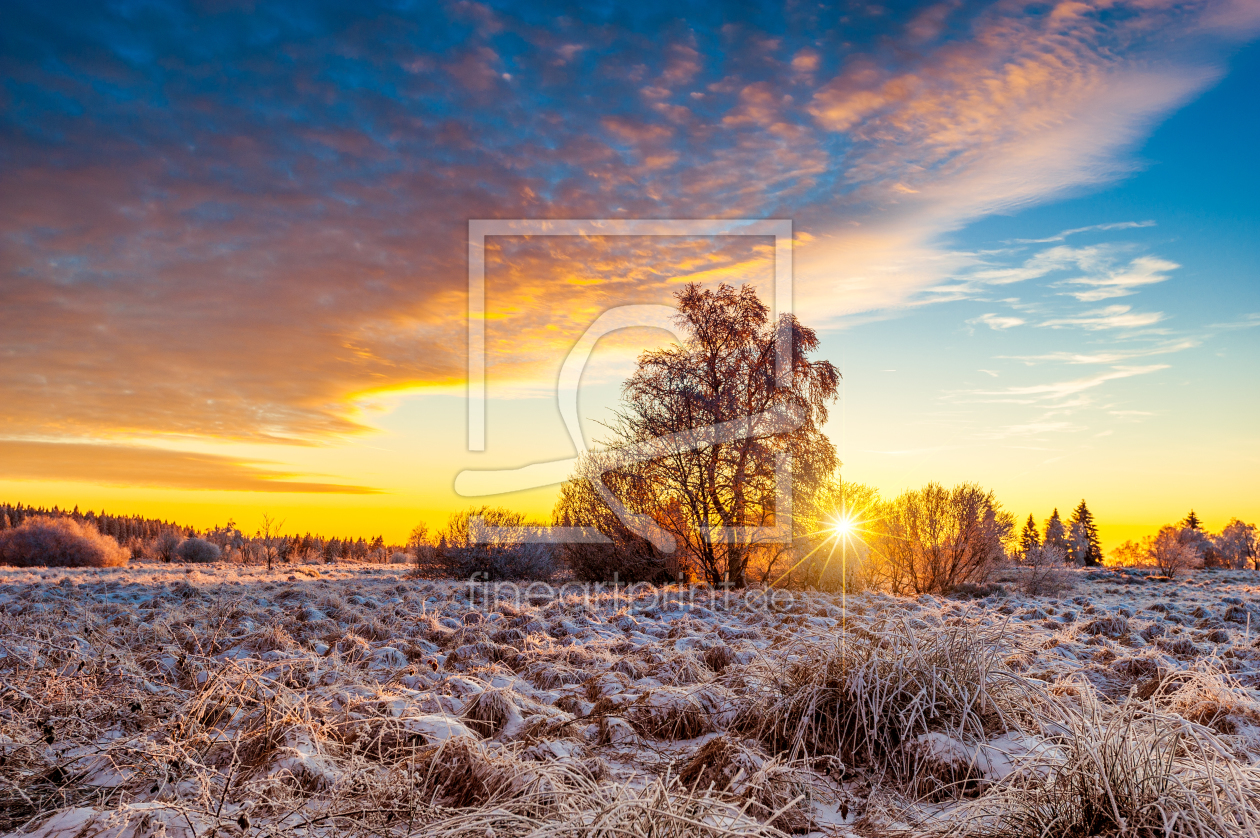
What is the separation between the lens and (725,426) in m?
11.9

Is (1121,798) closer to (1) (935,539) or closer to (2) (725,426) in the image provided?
(2) (725,426)

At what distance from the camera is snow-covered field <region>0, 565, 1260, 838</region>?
2.13 m

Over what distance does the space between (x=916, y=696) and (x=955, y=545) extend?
12904 mm

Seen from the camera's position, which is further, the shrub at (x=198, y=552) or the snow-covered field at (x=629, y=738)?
Answer: the shrub at (x=198, y=552)

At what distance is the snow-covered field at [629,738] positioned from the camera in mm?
2133

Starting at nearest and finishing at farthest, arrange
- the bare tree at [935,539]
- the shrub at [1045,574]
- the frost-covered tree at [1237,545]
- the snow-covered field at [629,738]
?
1. the snow-covered field at [629,738]
2. the bare tree at [935,539]
3. the shrub at [1045,574]
4. the frost-covered tree at [1237,545]

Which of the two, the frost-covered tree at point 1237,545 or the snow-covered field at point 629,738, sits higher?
the snow-covered field at point 629,738

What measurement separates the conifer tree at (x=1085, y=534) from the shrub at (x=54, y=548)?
184 ft

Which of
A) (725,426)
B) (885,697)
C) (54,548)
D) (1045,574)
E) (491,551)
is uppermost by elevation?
(725,426)

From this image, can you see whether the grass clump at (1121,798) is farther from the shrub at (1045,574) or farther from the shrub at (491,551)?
the shrub at (1045,574)

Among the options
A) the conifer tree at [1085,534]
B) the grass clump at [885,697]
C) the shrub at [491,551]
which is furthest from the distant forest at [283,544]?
the conifer tree at [1085,534]

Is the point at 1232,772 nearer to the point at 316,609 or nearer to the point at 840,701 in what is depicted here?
the point at 840,701

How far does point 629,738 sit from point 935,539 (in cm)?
1308

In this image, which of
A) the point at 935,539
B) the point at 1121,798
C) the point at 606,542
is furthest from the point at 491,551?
the point at 1121,798
